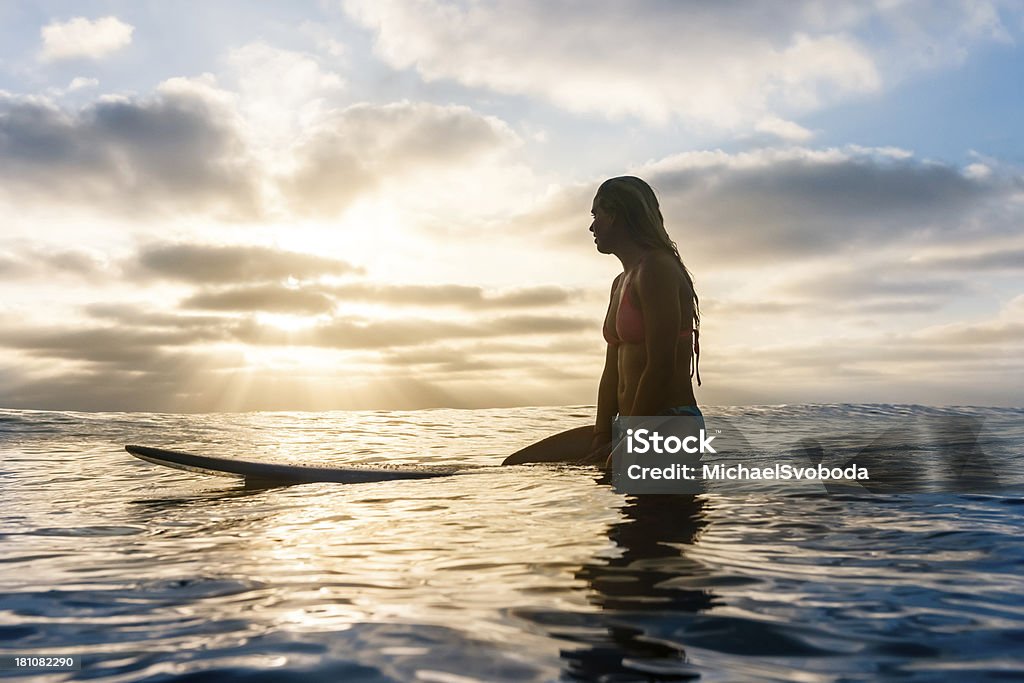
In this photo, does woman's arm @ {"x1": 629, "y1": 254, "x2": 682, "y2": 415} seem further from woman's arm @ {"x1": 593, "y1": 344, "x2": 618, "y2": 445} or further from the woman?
woman's arm @ {"x1": 593, "y1": 344, "x2": 618, "y2": 445}

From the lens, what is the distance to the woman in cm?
592

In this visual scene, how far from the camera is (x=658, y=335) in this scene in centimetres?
589

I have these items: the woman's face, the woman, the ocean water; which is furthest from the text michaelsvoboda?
the woman's face

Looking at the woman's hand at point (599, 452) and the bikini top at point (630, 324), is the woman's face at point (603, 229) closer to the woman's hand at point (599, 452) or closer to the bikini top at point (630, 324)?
the bikini top at point (630, 324)

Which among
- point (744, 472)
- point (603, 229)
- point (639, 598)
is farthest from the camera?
point (744, 472)

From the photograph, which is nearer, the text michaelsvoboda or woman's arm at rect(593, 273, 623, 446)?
the text michaelsvoboda

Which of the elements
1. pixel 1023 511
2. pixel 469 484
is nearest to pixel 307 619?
pixel 469 484

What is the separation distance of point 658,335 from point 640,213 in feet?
3.54

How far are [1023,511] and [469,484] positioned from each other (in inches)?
167

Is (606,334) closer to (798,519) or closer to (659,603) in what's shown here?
(798,519)

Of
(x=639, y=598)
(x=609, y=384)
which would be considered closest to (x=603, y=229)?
(x=609, y=384)

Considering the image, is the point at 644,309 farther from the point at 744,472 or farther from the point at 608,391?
the point at 744,472

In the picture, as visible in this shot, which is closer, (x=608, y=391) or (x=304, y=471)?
(x=608, y=391)

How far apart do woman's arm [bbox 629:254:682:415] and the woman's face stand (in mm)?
550
